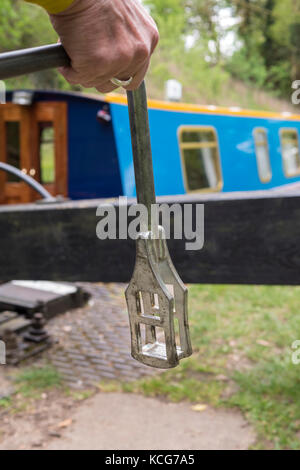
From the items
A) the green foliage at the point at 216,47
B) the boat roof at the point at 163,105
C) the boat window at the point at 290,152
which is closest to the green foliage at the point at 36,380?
the boat roof at the point at 163,105

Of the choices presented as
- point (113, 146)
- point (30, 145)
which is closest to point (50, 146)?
point (30, 145)

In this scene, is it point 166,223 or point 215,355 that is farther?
point 215,355

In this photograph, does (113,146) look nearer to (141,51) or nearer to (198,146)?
(198,146)

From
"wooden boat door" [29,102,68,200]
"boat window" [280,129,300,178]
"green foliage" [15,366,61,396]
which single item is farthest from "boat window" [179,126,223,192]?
"green foliage" [15,366,61,396]

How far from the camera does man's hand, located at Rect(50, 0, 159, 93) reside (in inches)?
27.9

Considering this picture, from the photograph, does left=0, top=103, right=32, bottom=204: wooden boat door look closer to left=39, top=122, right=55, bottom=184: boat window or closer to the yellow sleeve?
left=39, top=122, right=55, bottom=184: boat window

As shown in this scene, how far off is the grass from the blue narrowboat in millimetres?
1461

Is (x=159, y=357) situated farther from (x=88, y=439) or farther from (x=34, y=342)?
(x=34, y=342)

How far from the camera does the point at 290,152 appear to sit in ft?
26.5

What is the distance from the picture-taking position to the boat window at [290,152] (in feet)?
25.2

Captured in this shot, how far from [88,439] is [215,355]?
4.53 ft

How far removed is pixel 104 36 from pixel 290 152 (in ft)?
25.6
